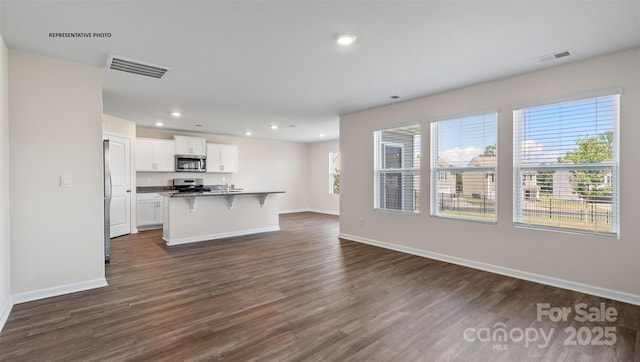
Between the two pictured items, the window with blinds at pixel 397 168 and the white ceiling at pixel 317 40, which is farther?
the window with blinds at pixel 397 168

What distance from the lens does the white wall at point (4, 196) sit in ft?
8.61

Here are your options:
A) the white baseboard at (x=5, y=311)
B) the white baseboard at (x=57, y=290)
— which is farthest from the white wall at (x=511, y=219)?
the white baseboard at (x=5, y=311)

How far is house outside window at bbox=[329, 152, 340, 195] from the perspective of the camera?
9.92 m

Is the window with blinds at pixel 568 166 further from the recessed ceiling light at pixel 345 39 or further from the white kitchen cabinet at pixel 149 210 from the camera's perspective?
the white kitchen cabinet at pixel 149 210

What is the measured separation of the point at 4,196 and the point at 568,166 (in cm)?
563

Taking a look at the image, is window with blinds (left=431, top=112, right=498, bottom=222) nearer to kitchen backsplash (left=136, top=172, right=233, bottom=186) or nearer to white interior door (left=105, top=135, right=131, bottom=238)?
white interior door (left=105, top=135, right=131, bottom=238)

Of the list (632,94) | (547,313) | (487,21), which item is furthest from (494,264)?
(487,21)

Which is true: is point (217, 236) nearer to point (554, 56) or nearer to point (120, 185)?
point (120, 185)

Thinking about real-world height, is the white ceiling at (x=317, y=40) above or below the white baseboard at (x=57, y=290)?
above

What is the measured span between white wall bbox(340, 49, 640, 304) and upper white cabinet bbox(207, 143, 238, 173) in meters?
4.38

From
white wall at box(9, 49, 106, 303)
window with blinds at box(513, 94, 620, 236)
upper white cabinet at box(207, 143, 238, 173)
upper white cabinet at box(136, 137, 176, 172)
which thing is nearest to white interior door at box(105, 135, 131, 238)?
upper white cabinet at box(136, 137, 176, 172)

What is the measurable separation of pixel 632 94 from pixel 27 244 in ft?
20.2

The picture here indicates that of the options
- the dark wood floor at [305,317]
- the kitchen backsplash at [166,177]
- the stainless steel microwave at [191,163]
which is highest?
the stainless steel microwave at [191,163]

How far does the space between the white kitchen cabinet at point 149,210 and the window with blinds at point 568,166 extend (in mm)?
7161
